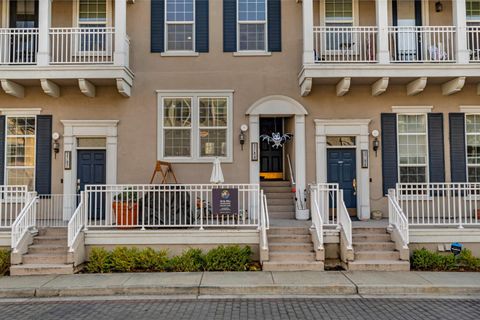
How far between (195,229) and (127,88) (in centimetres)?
465

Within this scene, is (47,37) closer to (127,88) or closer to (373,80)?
(127,88)

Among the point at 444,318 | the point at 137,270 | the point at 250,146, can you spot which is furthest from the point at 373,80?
the point at 137,270

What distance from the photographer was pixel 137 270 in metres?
8.31

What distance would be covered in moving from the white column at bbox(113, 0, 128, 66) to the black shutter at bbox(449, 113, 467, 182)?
30.3 feet

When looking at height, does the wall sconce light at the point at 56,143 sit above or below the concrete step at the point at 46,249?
above

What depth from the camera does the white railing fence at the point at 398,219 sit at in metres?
8.28

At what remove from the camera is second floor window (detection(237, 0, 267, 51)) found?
452 inches

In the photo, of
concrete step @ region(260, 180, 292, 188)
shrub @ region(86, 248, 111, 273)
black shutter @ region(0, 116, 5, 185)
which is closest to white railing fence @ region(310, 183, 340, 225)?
concrete step @ region(260, 180, 292, 188)

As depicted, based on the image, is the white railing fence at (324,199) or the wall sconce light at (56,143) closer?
the white railing fence at (324,199)

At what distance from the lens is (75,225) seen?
27.3 feet

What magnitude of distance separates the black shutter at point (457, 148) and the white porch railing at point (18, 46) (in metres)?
11.8

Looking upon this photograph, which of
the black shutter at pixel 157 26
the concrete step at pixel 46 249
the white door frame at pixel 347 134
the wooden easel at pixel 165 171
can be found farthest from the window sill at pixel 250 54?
the concrete step at pixel 46 249

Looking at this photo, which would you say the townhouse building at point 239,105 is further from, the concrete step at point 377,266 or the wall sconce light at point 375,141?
the concrete step at point 377,266

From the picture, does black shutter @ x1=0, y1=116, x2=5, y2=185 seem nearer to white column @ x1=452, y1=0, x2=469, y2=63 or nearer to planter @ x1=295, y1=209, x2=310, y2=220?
planter @ x1=295, y1=209, x2=310, y2=220
